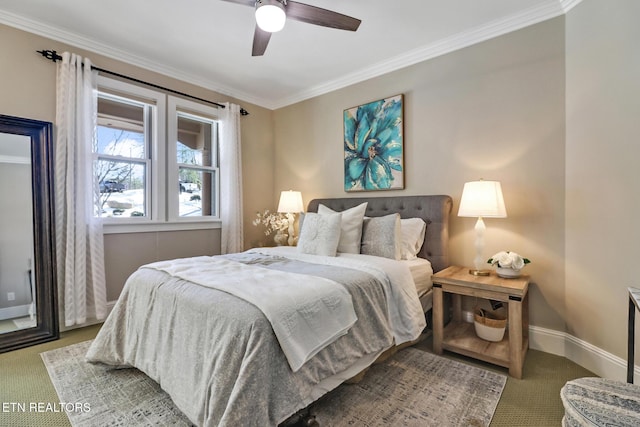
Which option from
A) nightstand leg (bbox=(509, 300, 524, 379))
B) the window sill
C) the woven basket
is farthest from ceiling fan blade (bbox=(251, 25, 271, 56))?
the woven basket

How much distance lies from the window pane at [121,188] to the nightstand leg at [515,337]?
3.62 m

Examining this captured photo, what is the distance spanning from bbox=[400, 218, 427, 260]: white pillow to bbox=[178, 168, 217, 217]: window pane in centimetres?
253

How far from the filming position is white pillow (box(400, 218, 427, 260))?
275cm

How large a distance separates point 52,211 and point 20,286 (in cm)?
70

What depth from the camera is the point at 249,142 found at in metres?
4.30

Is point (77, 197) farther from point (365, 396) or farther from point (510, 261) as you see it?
point (510, 261)

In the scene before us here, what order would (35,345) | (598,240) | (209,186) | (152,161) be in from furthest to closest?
(209,186) < (152,161) < (35,345) < (598,240)

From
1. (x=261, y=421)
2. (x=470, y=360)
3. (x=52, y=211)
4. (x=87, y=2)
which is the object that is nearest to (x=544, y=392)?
(x=470, y=360)

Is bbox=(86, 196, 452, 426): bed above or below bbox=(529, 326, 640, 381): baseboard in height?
above

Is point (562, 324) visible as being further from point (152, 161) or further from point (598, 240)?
point (152, 161)

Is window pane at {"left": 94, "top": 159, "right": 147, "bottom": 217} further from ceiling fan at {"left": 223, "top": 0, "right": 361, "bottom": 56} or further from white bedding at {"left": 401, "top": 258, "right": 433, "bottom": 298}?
white bedding at {"left": 401, "top": 258, "right": 433, "bottom": 298}

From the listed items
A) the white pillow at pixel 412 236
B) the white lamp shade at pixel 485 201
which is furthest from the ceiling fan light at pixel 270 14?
the white pillow at pixel 412 236

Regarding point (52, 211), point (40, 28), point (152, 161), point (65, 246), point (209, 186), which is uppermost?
point (40, 28)

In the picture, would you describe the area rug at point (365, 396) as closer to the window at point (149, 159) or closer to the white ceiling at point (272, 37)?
the window at point (149, 159)
